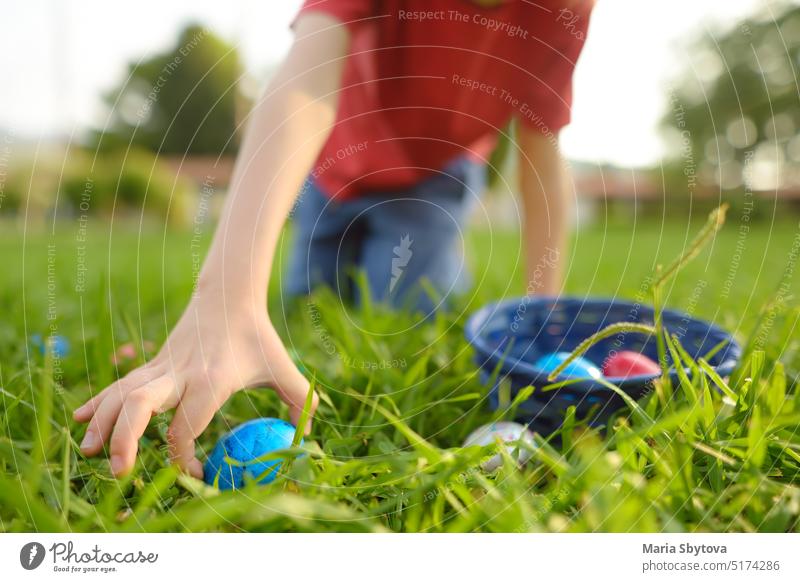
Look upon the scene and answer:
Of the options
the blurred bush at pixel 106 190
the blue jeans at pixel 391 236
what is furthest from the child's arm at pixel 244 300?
the blurred bush at pixel 106 190

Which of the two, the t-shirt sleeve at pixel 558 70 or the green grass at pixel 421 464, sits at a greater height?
the t-shirt sleeve at pixel 558 70

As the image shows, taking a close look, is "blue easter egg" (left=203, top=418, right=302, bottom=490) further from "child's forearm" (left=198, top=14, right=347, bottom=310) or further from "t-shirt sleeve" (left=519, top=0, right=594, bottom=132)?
"t-shirt sleeve" (left=519, top=0, right=594, bottom=132)

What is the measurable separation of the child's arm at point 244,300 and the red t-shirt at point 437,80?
0.14m

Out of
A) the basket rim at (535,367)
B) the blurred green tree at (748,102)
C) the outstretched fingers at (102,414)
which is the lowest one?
the outstretched fingers at (102,414)

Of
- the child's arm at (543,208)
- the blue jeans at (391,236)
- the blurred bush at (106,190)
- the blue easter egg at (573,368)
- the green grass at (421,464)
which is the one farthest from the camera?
the blurred bush at (106,190)

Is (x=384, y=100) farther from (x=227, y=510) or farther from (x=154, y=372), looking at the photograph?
(x=227, y=510)

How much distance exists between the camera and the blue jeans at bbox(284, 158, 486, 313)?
5.72 feet

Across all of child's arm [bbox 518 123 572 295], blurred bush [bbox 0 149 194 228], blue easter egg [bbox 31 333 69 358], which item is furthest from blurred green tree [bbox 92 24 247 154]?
blue easter egg [bbox 31 333 69 358]

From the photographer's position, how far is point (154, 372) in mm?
661

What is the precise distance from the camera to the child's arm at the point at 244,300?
2.06ft

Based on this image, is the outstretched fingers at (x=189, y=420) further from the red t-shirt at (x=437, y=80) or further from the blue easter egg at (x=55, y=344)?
the red t-shirt at (x=437, y=80)

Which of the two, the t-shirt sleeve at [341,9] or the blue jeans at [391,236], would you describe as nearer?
the t-shirt sleeve at [341,9]

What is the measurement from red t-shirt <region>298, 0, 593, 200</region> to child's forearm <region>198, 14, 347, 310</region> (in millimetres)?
91
